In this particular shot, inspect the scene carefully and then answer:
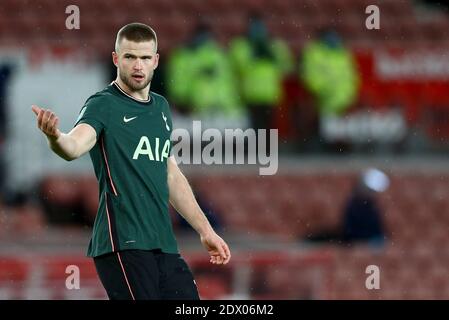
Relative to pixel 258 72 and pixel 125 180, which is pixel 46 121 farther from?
pixel 258 72

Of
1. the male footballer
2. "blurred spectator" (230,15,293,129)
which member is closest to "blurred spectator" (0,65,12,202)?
"blurred spectator" (230,15,293,129)

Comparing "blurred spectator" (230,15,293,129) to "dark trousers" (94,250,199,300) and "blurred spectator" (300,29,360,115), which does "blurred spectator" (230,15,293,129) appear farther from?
"dark trousers" (94,250,199,300)

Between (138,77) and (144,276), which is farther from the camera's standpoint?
(138,77)

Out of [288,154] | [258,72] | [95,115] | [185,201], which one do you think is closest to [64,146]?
[95,115]

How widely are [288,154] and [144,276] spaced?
795 centimetres

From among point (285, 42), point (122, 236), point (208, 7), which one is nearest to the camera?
point (122, 236)

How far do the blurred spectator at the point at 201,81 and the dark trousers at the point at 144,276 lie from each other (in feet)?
24.5

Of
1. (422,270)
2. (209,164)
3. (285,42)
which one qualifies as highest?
(285,42)

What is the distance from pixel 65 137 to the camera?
4.60m

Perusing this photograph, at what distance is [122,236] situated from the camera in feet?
16.1

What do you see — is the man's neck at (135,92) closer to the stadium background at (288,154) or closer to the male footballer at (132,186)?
the male footballer at (132,186)

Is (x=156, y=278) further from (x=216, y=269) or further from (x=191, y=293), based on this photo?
(x=216, y=269)

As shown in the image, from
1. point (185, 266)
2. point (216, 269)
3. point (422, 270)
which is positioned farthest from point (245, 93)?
point (185, 266)

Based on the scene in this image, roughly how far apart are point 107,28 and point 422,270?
447 cm
